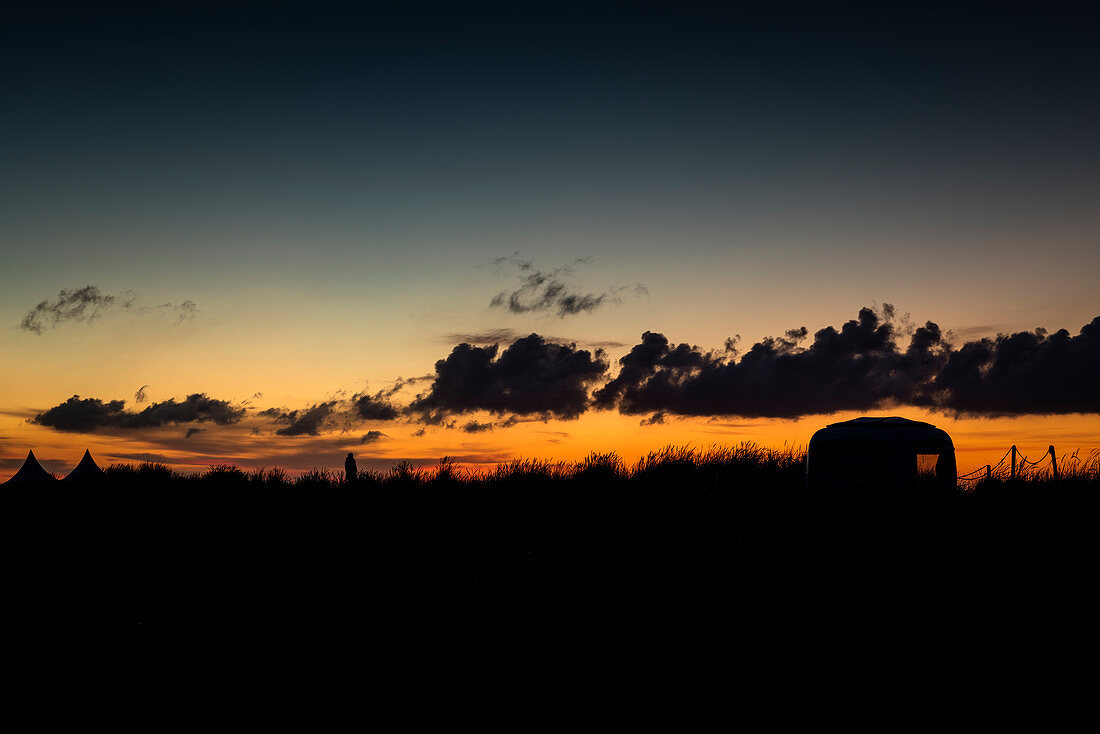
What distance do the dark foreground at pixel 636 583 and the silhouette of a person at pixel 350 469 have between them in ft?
20.8

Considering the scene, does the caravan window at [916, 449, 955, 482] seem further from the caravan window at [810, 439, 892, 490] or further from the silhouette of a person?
the silhouette of a person

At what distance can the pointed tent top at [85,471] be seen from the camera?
3120 centimetres

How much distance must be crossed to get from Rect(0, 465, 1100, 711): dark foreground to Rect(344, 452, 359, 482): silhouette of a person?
636 centimetres

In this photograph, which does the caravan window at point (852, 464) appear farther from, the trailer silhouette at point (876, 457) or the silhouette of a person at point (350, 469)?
the silhouette of a person at point (350, 469)

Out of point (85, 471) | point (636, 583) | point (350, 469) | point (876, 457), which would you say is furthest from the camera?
point (85, 471)

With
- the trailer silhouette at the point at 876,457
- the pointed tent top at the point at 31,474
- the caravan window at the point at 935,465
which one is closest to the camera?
the trailer silhouette at the point at 876,457

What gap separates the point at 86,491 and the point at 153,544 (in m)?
13.3

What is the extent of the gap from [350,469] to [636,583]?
18.7 meters

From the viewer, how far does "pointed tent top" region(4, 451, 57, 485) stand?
3192cm

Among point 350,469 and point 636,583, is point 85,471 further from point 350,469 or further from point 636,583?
point 636,583

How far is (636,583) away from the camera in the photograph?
32.4 ft

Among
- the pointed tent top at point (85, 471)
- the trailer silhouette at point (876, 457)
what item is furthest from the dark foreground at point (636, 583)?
the pointed tent top at point (85, 471)

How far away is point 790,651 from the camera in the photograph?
7781 millimetres

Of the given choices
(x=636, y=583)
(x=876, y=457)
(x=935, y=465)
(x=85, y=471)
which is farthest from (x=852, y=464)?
(x=85, y=471)
